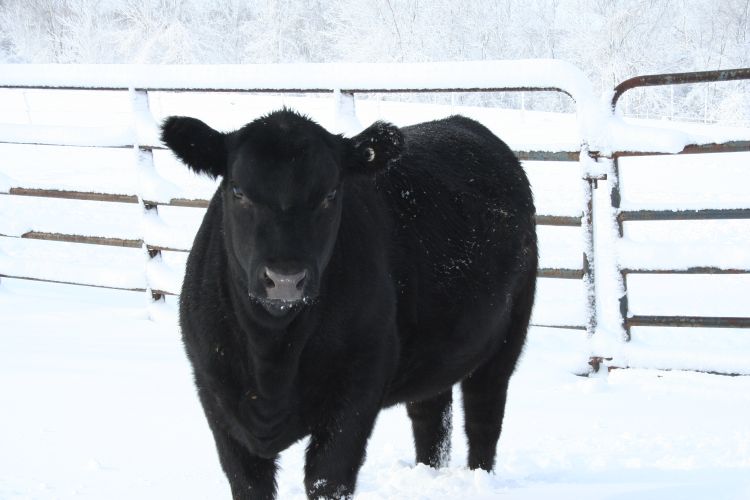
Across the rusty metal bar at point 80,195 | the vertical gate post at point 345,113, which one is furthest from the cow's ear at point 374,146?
the rusty metal bar at point 80,195

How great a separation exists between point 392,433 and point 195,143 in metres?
2.12

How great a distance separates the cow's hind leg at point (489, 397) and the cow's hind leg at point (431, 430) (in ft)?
0.33

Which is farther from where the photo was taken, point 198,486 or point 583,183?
point 583,183

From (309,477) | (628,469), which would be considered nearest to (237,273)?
(309,477)

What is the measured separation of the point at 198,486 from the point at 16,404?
1484 mm

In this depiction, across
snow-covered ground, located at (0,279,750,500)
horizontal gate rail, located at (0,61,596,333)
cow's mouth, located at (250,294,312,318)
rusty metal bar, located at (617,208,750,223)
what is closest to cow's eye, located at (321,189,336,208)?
cow's mouth, located at (250,294,312,318)

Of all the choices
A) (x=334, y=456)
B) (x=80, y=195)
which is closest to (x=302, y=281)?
(x=334, y=456)

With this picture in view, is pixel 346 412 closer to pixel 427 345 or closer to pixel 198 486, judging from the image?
pixel 427 345

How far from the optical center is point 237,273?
2.79 m

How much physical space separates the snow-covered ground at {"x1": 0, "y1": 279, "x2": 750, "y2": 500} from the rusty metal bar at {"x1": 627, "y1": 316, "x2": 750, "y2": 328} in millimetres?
281

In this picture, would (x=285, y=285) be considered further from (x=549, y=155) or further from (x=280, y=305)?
(x=549, y=155)

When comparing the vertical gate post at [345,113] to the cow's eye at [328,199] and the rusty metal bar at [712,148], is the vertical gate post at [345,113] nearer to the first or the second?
the rusty metal bar at [712,148]

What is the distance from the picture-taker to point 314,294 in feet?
8.27

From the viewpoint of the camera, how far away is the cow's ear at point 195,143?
288 cm
